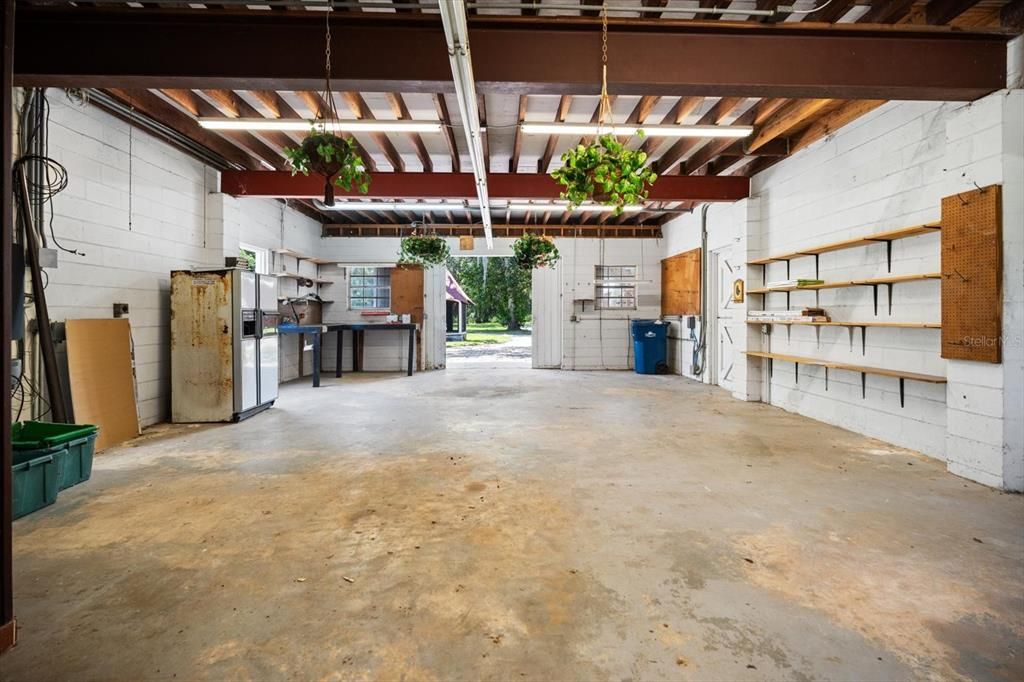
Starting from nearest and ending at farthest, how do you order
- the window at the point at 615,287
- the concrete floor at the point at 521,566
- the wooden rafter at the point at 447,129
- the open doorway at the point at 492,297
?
the concrete floor at the point at 521,566
the wooden rafter at the point at 447,129
the window at the point at 615,287
the open doorway at the point at 492,297

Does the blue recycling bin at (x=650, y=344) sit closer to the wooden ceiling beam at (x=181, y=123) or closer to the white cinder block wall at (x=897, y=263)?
the white cinder block wall at (x=897, y=263)

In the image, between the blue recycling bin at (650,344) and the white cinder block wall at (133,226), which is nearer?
the white cinder block wall at (133,226)

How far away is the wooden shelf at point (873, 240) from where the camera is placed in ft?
13.1

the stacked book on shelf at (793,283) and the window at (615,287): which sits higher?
the window at (615,287)

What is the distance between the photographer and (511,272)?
2805cm

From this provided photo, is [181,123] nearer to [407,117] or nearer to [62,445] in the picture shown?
[407,117]

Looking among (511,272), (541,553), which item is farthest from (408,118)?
(511,272)

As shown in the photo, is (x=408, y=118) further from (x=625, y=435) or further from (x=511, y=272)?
(x=511, y=272)

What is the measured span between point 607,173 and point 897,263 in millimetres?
3091

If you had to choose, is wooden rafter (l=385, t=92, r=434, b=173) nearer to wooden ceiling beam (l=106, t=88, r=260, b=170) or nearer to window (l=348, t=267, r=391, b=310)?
wooden ceiling beam (l=106, t=88, r=260, b=170)

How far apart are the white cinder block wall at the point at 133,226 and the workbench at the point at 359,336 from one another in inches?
99.5

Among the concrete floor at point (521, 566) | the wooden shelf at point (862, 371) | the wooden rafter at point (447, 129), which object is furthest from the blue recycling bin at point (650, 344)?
the concrete floor at point (521, 566)

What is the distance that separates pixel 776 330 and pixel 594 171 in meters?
4.28

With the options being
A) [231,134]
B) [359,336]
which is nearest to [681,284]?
[359,336]
